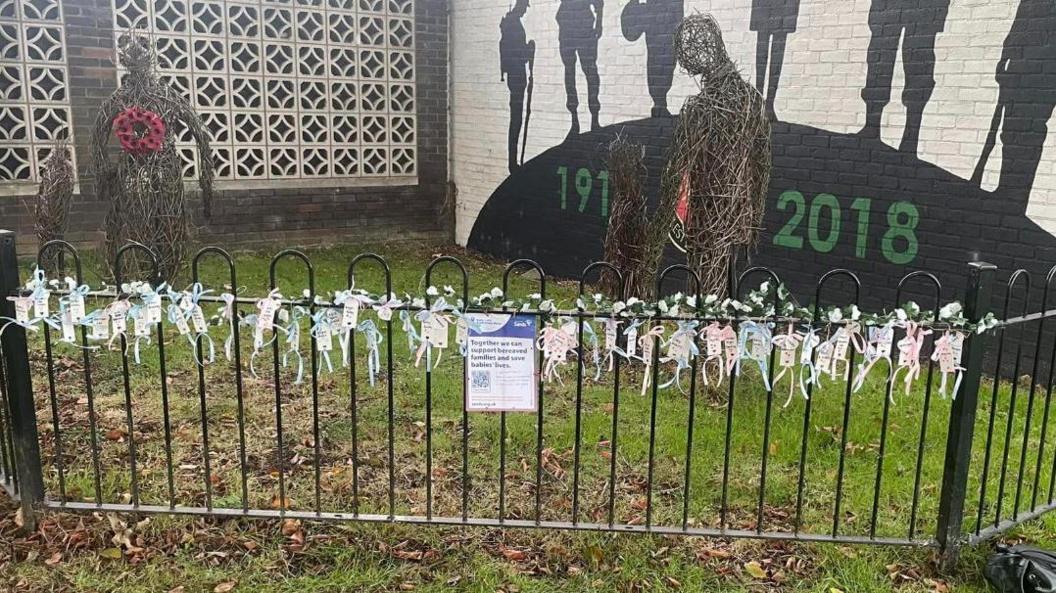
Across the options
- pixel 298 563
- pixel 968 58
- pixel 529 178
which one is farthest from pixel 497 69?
pixel 298 563

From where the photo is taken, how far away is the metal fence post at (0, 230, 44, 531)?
3.12m

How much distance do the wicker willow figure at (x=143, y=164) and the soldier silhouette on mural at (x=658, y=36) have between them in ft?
13.0

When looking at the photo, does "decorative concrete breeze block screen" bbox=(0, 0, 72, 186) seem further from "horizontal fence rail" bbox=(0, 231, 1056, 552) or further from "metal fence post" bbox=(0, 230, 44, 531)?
"metal fence post" bbox=(0, 230, 44, 531)

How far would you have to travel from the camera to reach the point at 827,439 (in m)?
4.61

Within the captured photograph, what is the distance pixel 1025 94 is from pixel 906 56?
2.75 feet

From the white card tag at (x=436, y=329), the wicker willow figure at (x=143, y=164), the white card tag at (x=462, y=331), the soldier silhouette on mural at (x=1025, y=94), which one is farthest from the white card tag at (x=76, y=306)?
the soldier silhouette on mural at (x=1025, y=94)

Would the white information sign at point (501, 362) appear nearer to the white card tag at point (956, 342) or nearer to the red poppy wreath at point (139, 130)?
Result: the white card tag at point (956, 342)

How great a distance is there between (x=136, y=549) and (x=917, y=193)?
523 centimetres

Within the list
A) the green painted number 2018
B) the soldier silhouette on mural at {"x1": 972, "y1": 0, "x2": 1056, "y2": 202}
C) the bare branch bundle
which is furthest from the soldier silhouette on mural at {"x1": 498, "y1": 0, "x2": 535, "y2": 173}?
the soldier silhouette on mural at {"x1": 972, "y1": 0, "x2": 1056, "y2": 202}

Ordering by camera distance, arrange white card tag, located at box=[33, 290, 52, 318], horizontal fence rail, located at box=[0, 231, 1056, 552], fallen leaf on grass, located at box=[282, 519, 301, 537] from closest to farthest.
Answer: white card tag, located at box=[33, 290, 52, 318]
horizontal fence rail, located at box=[0, 231, 1056, 552]
fallen leaf on grass, located at box=[282, 519, 301, 537]

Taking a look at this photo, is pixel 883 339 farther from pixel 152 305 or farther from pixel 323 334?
pixel 152 305

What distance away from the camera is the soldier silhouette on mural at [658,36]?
25.4 feet

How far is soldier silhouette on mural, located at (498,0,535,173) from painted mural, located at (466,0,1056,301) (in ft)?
2.05

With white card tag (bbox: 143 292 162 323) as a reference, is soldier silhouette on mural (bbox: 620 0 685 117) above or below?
above
